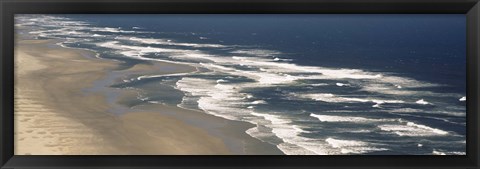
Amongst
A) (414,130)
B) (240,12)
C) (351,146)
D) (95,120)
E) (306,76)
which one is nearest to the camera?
(240,12)

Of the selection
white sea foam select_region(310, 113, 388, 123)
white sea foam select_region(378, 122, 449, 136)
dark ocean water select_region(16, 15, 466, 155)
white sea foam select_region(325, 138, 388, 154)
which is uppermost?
dark ocean water select_region(16, 15, 466, 155)

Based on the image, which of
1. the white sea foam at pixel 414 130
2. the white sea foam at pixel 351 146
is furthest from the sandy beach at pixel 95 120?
the white sea foam at pixel 414 130

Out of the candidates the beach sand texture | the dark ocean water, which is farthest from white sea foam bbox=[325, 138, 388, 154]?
the beach sand texture

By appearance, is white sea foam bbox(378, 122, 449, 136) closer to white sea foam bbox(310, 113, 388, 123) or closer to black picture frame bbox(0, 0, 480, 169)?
white sea foam bbox(310, 113, 388, 123)

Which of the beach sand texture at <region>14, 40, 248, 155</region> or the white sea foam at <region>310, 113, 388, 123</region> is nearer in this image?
the beach sand texture at <region>14, 40, 248, 155</region>

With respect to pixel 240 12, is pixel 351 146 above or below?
below

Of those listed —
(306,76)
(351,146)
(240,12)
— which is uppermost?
(240,12)

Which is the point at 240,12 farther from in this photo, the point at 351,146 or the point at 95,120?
the point at 95,120

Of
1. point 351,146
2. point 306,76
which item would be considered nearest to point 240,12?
point 351,146
